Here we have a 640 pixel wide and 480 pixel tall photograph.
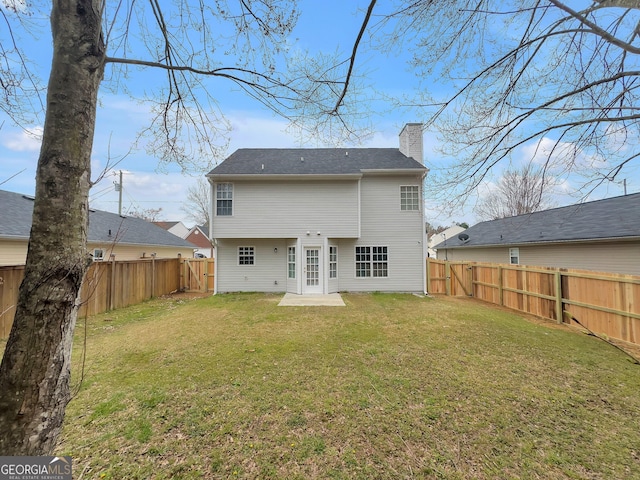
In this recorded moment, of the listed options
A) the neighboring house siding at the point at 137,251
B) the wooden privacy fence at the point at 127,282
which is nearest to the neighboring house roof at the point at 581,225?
the wooden privacy fence at the point at 127,282

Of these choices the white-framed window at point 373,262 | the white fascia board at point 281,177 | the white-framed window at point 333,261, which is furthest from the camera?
the white-framed window at point 373,262

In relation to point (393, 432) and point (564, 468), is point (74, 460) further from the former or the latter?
point (564, 468)

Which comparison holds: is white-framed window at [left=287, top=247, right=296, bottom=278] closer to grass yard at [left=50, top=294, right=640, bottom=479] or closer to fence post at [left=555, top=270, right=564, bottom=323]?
grass yard at [left=50, top=294, right=640, bottom=479]

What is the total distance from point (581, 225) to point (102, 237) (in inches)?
971

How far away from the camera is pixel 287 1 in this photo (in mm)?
2891

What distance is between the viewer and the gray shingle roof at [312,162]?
39.4 feet

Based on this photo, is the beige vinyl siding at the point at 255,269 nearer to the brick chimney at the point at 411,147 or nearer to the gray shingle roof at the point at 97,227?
the gray shingle roof at the point at 97,227

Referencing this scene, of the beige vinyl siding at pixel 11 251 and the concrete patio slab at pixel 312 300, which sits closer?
the concrete patio slab at pixel 312 300

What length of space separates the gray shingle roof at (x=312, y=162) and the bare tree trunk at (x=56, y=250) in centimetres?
1024

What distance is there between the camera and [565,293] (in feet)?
24.6

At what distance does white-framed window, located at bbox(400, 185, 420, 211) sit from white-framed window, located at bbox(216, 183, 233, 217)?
7.90 metres

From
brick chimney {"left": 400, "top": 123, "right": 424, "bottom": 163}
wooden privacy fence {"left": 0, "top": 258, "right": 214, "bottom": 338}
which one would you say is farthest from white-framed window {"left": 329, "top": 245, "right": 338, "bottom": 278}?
wooden privacy fence {"left": 0, "top": 258, "right": 214, "bottom": 338}

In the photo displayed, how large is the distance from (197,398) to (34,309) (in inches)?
107

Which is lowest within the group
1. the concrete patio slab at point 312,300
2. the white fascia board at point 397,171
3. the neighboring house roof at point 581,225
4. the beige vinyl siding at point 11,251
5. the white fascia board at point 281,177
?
the concrete patio slab at point 312,300
